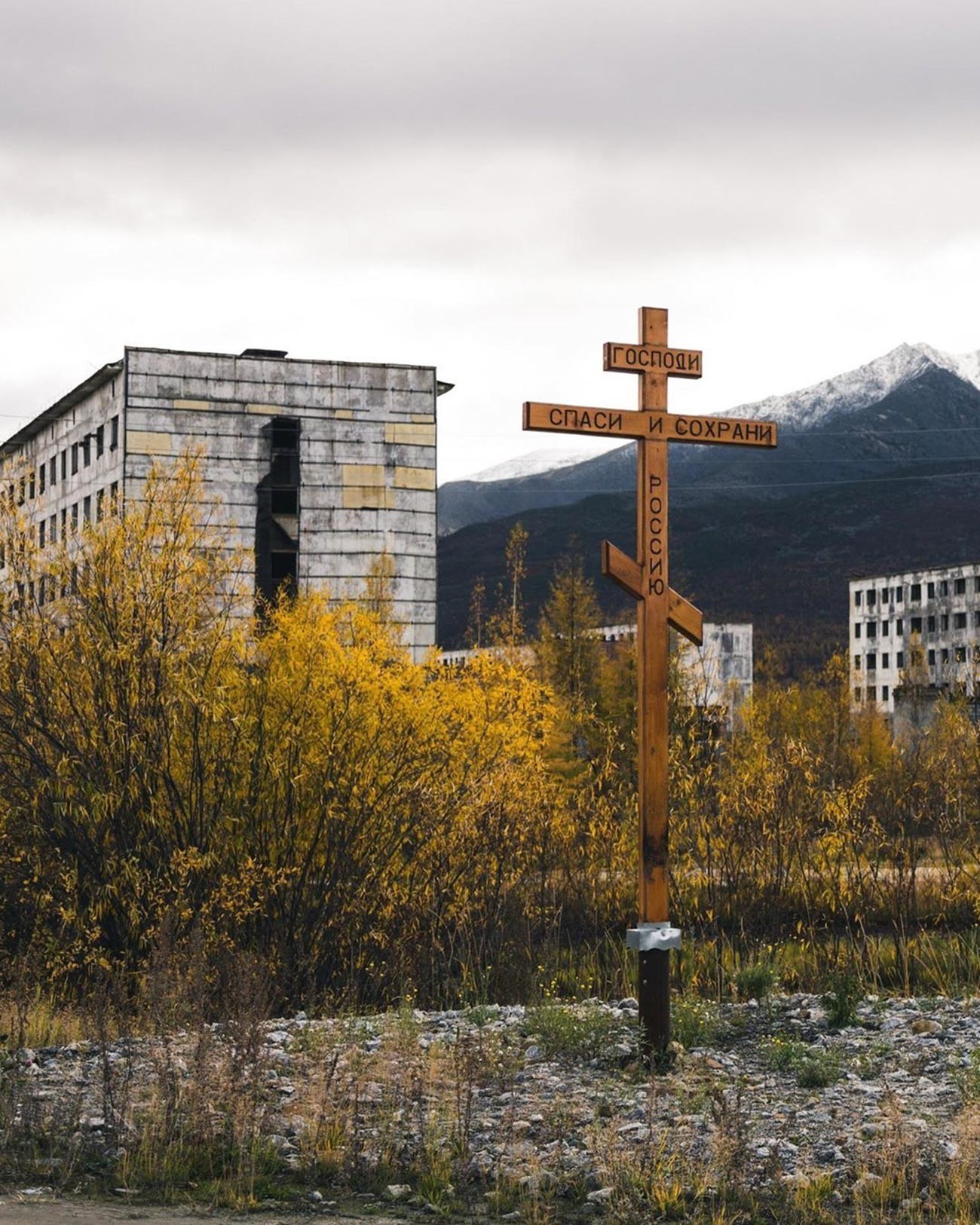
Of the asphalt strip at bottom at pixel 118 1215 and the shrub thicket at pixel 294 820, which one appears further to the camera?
the shrub thicket at pixel 294 820

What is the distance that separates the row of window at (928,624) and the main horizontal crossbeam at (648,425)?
120 m

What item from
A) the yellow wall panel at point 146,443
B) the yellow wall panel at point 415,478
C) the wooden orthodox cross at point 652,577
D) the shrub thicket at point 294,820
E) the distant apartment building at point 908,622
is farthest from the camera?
the distant apartment building at point 908,622

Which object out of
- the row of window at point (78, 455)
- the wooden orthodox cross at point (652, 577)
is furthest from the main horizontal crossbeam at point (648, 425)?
the row of window at point (78, 455)

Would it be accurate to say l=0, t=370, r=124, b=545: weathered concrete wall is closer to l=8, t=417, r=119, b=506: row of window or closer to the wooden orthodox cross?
l=8, t=417, r=119, b=506: row of window

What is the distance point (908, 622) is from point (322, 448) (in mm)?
89152

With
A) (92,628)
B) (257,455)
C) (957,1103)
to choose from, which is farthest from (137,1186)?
(257,455)

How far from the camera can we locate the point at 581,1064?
453 inches

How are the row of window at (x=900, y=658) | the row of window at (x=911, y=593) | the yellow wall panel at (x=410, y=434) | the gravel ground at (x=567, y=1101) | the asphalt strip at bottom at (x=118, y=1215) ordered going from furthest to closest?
Answer: 1. the row of window at (x=911, y=593)
2. the row of window at (x=900, y=658)
3. the yellow wall panel at (x=410, y=434)
4. the gravel ground at (x=567, y=1101)
5. the asphalt strip at bottom at (x=118, y=1215)

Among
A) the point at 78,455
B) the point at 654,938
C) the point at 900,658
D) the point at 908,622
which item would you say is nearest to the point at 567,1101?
the point at 654,938

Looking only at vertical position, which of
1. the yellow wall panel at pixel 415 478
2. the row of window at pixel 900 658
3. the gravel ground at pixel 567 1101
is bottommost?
the gravel ground at pixel 567 1101

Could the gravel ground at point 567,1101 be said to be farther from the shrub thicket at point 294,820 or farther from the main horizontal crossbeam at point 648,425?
the main horizontal crossbeam at point 648,425

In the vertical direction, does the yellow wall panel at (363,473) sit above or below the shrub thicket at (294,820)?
above

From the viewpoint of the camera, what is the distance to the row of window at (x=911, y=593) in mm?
132750

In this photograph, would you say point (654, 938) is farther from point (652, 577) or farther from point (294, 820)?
point (294, 820)
